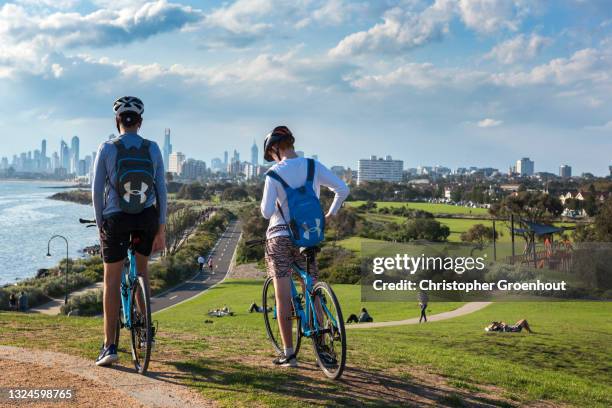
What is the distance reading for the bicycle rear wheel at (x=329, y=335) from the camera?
5.59 meters

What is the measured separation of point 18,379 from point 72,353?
3.40 feet

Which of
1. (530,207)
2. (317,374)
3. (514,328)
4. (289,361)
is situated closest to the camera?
(317,374)

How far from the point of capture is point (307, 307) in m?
5.99

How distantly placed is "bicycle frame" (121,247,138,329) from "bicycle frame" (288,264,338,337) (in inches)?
57.8

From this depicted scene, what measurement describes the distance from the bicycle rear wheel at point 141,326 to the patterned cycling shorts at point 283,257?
3.86 feet

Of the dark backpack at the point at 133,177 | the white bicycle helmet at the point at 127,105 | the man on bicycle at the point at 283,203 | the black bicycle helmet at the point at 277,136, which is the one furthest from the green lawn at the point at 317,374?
the white bicycle helmet at the point at 127,105

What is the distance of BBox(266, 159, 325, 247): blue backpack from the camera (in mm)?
5660

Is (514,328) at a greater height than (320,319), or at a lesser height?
lesser

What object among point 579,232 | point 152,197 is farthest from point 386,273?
point 152,197

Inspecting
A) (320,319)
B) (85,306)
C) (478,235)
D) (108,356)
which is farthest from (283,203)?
(478,235)

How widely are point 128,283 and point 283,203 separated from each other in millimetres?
1650

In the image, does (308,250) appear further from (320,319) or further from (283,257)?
(320,319)

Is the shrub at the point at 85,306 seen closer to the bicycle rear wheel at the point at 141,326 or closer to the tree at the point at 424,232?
the bicycle rear wheel at the point at 141,326

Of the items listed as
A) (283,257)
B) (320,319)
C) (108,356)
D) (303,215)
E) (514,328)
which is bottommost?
(514,328)
